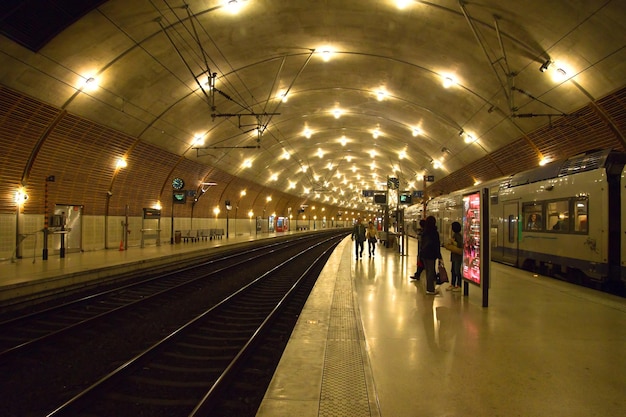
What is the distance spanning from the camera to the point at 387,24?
48.8ft

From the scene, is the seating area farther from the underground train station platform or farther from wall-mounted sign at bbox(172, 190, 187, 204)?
the underground train station platform

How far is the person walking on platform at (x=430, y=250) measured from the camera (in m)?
8.81

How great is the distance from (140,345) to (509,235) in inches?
508

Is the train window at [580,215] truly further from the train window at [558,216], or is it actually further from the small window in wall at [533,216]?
the small window in wall at [533,216]

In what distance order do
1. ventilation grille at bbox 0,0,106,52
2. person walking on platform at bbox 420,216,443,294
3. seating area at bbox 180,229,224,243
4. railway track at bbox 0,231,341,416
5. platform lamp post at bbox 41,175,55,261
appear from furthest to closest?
1. seating area at bbox 180,229,224,243
2. platform lamp post at bbox 41,175,55,261
3. ventilation grille at bbox 0,0,106,52
4. person walking on platform at bbox 420,216,443,294
5. railway track at bbox 0,231,341,416

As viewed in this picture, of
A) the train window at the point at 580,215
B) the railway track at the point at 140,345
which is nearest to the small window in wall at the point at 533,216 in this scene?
the train window at the point at 580,215

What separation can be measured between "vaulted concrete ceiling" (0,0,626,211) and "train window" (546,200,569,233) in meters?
3.95

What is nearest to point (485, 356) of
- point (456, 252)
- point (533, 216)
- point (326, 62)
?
point (456, 252)

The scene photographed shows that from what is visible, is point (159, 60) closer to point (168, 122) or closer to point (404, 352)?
point (168, 122)

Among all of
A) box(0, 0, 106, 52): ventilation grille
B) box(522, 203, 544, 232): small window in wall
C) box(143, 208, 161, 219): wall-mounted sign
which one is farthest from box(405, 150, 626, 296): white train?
box(143, 208, 161, 219): wall-mounted sign

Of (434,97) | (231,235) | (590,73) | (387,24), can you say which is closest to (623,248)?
(590,73)

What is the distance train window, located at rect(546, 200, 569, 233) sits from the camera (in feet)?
36.6

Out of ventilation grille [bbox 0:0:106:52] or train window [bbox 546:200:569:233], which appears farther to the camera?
train window [bbox 546:200:569:233]

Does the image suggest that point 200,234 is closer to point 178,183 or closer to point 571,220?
point 178,183
